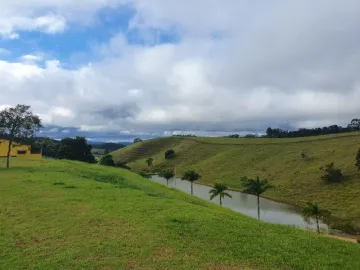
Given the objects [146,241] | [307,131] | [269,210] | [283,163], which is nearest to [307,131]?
[307,131]

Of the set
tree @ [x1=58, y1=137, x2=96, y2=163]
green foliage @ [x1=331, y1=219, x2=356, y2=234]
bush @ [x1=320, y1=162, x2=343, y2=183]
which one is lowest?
green foliage @ [x1=331, y1=219, x2=356, y2=234]

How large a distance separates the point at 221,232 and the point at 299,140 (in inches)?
4544

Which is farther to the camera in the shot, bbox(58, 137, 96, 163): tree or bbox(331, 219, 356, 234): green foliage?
bbox(58, 137, 96, 163): tree

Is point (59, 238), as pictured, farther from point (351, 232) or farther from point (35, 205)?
point (351, 232)

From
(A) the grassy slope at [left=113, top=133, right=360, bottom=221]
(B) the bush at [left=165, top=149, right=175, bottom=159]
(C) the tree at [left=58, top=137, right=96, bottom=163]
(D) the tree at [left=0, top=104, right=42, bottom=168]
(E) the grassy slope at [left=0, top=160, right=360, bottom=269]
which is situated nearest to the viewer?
(E) the grassy slope at [left=0, top=160, right=360, bottom=269]

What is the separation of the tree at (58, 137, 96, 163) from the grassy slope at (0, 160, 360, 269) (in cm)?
8731

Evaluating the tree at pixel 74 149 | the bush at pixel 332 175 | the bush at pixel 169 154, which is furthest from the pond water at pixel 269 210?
the bush at pixel 169 154

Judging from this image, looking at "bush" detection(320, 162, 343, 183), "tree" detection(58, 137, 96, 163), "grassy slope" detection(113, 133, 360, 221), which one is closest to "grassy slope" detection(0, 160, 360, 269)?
"grassy slope" detection(113, 133, 360, 221)

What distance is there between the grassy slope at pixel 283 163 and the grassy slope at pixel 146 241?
4909 cm

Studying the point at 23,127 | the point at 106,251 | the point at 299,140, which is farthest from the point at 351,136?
the point at 106,251

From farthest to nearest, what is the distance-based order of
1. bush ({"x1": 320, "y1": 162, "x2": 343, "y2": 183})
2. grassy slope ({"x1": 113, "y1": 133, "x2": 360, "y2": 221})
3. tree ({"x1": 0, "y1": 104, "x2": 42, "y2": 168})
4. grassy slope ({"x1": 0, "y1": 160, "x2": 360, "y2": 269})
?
bush ({"x1": 320, "y1": 162, "x2": 343, "y2": 183}) → grassy slope ({"x1": 113, "y1": 133, "x2": 360, "y2": 221}) → tree ({"x1": 0, "y1": 104, "x2": 42, "y2": 168}) → grassy slope ({"x1": 0, "y1": 160, "x2": 360, "y2": 269})

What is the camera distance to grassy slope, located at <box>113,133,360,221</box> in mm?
71125

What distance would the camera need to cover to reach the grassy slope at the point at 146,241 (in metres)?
12.8

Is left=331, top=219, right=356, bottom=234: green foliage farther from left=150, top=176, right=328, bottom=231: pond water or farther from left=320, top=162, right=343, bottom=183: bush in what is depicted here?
left=320, top=162, right=343, bottom=183: bush
